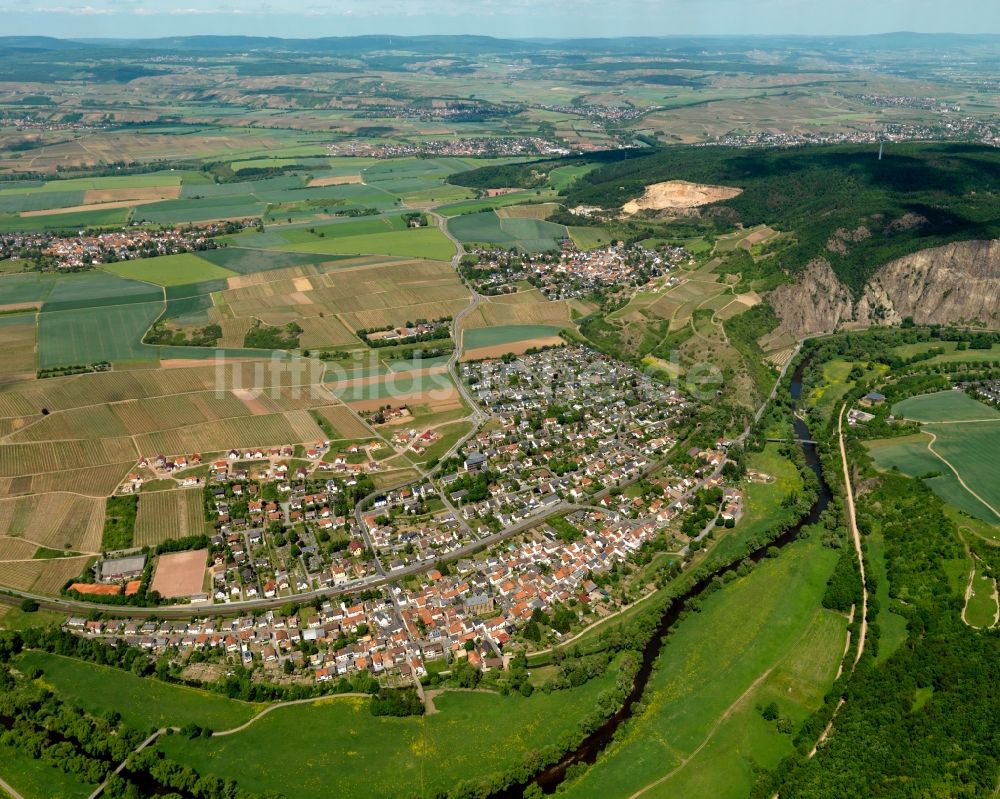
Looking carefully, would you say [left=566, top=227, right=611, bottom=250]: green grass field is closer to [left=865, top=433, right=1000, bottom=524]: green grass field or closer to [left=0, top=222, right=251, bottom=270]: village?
[left=0, top=222, right=251, bottom=270]: village

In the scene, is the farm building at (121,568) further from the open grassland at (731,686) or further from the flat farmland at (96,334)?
the flat farmland at (96,334)

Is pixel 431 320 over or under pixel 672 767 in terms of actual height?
over

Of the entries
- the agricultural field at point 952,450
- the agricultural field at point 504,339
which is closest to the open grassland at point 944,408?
the agricultural field at point 952,450

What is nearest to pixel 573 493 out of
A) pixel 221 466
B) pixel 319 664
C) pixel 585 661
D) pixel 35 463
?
pixel 585 661

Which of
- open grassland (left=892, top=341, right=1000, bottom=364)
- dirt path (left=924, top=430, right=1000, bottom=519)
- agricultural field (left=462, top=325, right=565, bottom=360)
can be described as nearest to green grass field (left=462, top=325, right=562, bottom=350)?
agricultural field (left=462, top=325, right=565, bottom=360)

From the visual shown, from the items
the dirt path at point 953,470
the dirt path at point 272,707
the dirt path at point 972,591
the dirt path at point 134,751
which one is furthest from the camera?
the dirt path at point 953,470

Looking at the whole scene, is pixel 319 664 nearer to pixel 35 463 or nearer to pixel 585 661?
pixel 585 661

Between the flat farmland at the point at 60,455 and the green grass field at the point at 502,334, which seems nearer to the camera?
the flat farmland at the point at 60,455
